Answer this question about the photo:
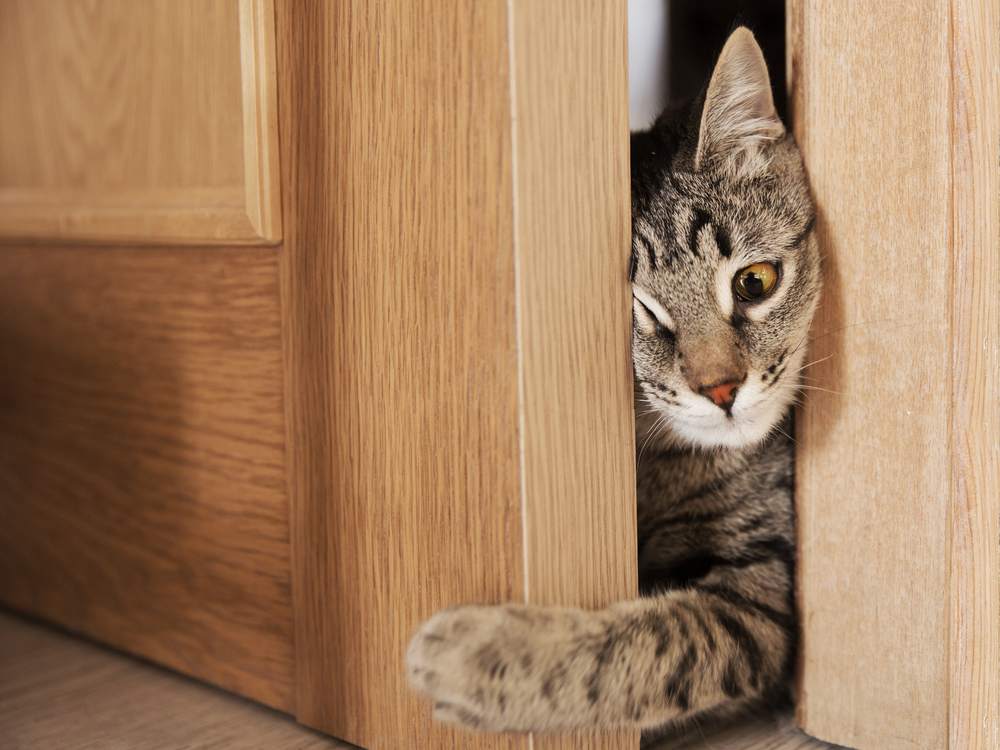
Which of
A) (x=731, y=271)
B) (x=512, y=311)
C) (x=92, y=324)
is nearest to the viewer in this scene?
(x=512, y=311)

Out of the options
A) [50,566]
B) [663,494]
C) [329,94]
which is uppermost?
[329,94]

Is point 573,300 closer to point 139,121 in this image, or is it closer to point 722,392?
point 722,392

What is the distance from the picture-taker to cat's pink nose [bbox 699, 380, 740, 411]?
0.93 metres

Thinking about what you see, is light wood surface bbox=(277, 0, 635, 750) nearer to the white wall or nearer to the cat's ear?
the cat's ear

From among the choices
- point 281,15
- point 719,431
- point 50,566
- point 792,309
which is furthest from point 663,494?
point 50,566

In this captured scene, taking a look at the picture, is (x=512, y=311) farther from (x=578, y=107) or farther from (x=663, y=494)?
(x=663, y=494)

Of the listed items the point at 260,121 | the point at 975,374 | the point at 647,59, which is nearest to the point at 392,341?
the point at 260,121

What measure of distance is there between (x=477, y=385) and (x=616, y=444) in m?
0.13

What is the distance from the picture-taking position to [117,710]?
103cm

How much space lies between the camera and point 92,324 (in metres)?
1.16

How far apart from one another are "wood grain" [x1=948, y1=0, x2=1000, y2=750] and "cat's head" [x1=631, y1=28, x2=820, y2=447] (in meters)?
0.16

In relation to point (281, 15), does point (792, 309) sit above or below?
below

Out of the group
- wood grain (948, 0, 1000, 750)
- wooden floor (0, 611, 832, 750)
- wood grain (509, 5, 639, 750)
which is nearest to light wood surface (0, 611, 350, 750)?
wooden floor (0, 611, 832, 750)

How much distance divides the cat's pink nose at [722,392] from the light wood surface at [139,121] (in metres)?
0.45
